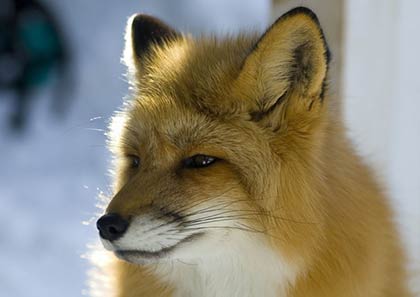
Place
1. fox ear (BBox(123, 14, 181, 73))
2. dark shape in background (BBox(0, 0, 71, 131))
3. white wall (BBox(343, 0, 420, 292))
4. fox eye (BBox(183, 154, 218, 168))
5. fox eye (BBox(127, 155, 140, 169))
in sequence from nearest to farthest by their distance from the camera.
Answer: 1. fox eye (BBox(183, 154, 218, 168))
2. fox eye (BBox(127, 155, 140, 169))
3. fox ear (BBox(123, 14, 181, 73))
4. white wall (BBox(343, 0, 420, 292))
5. dark shape in background (BBox(0, 0, 71, 131))

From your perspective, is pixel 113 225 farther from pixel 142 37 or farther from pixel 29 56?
pixel 29 56

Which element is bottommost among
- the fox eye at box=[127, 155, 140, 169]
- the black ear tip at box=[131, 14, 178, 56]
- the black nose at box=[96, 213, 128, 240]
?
the black nose at box=[96, 213, 128, 240]

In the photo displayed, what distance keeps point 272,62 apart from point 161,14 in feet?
15.3

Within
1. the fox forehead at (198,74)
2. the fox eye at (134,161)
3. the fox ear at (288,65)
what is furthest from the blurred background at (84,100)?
the fox eye at (134,161)

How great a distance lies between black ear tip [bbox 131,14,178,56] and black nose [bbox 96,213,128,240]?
665mm

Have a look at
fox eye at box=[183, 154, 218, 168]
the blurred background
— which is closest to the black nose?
fox eye at box=[183, 154, 218, 168]

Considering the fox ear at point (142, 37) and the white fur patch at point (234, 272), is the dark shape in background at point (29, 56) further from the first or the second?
the white fur patch at point (234, 272)

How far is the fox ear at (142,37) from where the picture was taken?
8.63ft

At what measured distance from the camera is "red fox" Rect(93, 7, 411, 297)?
2203 mm

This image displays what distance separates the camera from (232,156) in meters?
2.25

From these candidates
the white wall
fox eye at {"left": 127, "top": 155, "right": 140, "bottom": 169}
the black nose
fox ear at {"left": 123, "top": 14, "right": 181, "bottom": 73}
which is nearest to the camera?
the black nose

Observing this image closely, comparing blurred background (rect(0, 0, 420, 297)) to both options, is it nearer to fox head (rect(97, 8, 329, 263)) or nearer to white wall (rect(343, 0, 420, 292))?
white wall (rect(343, 0, 420, 292))

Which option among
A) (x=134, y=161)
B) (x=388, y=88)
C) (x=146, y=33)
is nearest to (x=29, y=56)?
(x=388, y=88)

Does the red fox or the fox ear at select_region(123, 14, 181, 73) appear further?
the fox ear at select_region(123, 14, 181, 73)
